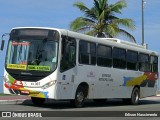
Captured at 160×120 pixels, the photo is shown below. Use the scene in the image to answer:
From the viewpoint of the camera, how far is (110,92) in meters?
24.0

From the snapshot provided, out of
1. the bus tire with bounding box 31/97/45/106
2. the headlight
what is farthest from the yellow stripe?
the bus tire with bounding box 31/97/45/106

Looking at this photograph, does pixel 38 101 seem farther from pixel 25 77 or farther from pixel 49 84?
pixel 49 84

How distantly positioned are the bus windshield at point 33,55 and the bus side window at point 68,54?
1.21 feet

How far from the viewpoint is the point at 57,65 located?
19359 millimetres

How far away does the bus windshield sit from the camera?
1947 centimetres

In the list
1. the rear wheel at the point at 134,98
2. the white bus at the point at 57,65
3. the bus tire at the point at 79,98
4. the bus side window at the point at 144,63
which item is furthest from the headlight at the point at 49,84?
the bus side window at the point at 144,63

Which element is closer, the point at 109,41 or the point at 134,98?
the point at 109,41

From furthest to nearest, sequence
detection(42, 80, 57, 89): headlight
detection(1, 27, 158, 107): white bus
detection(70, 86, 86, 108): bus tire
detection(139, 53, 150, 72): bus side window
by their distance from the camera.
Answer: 1. detection(139, 53, 150, 72): bus side window
2. detection(70, 86, 86, 108): bus tire
3. detection(1, 27, 158, 107): white bus
4. detection(42, 80, 57, 89): headlight

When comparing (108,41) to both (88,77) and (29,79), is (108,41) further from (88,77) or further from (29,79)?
(29,79)

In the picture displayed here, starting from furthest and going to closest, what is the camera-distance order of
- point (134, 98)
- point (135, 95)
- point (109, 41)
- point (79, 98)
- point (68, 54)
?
point (135, 95)
point (134, 98)
point (109, 41)
point (79, 98)
point (68, 54)

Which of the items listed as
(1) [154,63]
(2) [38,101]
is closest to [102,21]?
(1) [154,63]

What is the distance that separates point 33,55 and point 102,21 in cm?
2255

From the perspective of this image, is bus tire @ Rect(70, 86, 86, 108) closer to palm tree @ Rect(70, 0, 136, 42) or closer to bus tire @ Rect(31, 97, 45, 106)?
bus tire @ Rect(31, 97, 45, 106)

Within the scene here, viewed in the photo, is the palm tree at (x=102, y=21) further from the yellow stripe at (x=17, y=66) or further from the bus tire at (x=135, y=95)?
the yellow stripe at (x=17, y=66)
